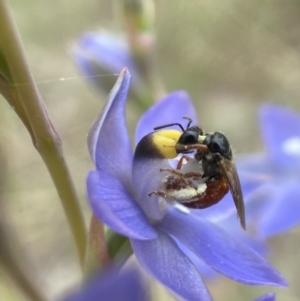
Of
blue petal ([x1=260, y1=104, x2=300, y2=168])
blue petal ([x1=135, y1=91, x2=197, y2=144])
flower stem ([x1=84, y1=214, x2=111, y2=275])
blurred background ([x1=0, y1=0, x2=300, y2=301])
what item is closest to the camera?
flower stem ([x1=84, y1=214, x2=111, y2=275])

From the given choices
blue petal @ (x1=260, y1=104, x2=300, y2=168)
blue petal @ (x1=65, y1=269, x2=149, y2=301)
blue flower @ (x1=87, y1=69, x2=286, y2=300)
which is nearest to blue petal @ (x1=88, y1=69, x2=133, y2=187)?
blue flower @ (x1=87, y1=69, x2=286, y2=300)

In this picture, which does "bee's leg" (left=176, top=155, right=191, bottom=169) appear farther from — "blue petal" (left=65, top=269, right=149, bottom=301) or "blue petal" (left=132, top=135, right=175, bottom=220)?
"blue petal" (left=65, top=269, right=149, bottom=301)

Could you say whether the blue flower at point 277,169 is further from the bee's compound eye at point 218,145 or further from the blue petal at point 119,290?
A: the blue petal at point 119,290

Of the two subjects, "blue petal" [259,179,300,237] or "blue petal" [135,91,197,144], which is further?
"blue petal" [259,179,300,237]

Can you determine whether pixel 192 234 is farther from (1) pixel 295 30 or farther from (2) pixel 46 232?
(1) pixel 295 30

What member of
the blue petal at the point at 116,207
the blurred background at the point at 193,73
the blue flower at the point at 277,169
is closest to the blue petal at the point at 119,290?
the blue petal at the point at 116,207

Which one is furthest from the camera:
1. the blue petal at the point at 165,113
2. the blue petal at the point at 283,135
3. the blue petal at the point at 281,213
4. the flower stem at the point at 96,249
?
the blue petal at the point at 283,135

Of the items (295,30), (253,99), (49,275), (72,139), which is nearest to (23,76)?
(49,275)
